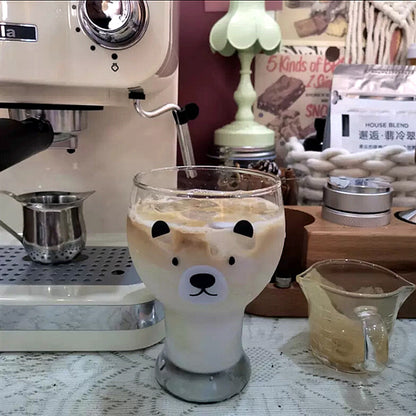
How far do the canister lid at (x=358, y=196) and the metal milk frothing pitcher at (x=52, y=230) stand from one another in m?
0.27

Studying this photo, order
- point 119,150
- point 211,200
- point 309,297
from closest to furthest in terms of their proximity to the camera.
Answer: point 211,200
point 309,297
point 119,150

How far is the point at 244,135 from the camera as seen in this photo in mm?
689

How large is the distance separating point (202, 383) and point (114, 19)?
0.30 metres

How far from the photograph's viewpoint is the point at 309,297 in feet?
1.41

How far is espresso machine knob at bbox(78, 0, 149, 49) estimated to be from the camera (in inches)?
15.0

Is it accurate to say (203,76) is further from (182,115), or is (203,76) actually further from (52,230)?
(52,230)

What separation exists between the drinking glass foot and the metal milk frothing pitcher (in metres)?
0.17

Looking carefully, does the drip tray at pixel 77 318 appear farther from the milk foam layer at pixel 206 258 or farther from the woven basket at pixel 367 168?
the woven basket at pixel 367 168

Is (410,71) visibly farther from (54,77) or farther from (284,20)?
(54,77)

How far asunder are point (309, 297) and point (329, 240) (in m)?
0.07

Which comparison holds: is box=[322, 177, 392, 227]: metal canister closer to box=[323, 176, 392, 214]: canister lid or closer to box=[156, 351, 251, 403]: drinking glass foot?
box=[323, 176, 392, 214]: canister lid

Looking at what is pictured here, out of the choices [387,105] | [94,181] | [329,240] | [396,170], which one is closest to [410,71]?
[387,105]

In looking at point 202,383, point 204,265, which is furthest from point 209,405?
point 204,265

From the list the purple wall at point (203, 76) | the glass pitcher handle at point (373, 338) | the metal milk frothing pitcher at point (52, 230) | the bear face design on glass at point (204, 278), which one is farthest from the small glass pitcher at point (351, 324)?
the purple wall at point (203, 76)
